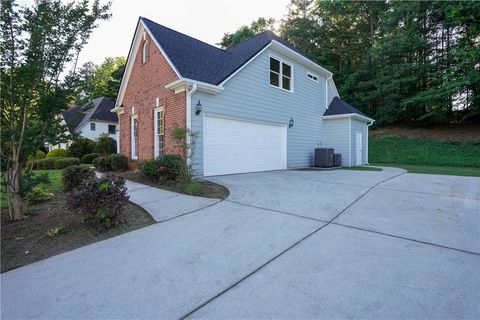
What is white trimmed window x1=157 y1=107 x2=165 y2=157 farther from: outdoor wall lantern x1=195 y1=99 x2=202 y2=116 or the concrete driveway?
the concrete driveway

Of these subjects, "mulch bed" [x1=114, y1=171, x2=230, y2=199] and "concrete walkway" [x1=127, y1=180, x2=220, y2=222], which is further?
"mulch bed" [x1=114, y1=171, x2=230, y2=199]

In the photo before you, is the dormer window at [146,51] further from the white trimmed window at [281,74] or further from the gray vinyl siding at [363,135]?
the gray vinyl siding at [363,135]

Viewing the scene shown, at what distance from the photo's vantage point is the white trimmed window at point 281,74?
1130 centimetres

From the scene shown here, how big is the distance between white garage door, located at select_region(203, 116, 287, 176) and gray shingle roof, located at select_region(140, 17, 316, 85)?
1.61 m

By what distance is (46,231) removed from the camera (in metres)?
4.25

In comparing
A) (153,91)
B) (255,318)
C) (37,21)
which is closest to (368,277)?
(255,318)

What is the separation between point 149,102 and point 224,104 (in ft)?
11.0

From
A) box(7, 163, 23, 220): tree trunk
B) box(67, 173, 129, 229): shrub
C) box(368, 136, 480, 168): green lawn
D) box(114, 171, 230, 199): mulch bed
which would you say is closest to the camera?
box(67, 173, 129, 229): shrub

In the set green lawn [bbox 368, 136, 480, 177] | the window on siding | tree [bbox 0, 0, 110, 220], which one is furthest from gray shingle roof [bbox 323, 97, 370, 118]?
tree [bbox 0, 0, 110, 220]

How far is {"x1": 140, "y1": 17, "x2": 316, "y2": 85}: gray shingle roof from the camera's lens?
863 cm

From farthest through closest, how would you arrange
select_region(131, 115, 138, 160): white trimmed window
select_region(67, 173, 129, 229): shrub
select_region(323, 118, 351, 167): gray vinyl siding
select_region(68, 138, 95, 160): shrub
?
select_region(68, 138, 95, 160): shrub < select_region(323, 118, 351, 167): gray vinyl siding < select_region(131, 115, 138, 160): white trimmed window < select_region(67, 173, 129, 229): shrub

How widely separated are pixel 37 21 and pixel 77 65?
0.90 m

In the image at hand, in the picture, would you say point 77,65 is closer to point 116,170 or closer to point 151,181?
point 151,181

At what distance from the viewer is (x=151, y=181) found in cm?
803
